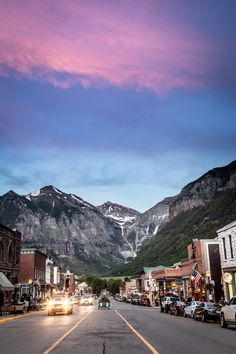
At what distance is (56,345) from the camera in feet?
50.1

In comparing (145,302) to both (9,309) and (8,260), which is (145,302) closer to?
(8,260)

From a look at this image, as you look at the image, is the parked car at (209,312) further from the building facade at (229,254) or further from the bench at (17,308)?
the bench at (17,308)

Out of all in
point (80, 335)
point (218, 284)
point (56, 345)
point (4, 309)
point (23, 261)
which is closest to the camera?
point (56, 345)

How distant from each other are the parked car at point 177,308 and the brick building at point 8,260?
18.3 m

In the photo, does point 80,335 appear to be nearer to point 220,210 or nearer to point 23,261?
point 23,261

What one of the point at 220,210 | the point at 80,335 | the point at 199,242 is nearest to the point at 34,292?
the point at 199,242

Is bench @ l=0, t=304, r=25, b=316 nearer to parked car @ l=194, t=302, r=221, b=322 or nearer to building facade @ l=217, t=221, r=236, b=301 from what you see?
parked car @ l=194, t=302, r=221, b=322

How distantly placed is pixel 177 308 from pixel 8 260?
26254mm

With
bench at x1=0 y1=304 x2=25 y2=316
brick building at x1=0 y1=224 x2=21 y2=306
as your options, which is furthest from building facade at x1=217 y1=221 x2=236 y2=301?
brick building at x1=0 y1=224 x2=21 y2=306

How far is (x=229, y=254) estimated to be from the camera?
153 feet

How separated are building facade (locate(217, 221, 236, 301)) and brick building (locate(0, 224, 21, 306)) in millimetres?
24112

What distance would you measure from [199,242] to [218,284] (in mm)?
6434

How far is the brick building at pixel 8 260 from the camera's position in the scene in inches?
2075

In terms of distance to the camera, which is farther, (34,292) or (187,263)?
(34,292)
